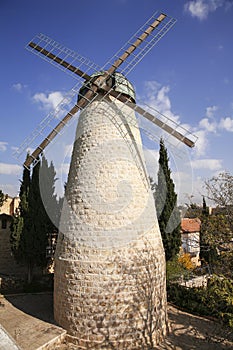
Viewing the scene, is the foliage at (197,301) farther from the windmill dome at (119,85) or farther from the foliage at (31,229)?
the foliage at (31,229)

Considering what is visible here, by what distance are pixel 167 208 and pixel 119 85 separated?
8.65 meters

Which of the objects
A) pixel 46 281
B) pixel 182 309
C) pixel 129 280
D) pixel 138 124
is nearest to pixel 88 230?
pixel 129 280

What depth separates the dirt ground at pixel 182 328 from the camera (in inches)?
296

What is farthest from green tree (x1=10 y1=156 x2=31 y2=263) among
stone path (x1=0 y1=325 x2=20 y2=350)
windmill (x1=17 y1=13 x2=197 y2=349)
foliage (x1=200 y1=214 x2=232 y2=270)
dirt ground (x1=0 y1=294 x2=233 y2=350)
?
foliage (x1=200 y1=214 x2=232 y2=270)

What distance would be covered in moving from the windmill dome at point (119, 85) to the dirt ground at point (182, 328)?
7570mm

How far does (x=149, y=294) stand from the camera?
298 inches

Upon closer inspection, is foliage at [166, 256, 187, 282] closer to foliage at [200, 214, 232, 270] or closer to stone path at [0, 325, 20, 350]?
foliage at [200, 214, 232, 270]

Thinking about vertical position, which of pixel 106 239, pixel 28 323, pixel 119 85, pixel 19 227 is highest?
pixel 119 85

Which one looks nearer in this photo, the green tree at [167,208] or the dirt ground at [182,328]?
the dirt ground at [182,328]

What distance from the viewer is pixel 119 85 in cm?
888

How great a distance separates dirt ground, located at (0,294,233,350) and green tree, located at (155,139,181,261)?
4.23m

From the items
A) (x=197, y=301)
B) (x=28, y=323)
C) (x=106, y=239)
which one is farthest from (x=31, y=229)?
(x=197, y=301)

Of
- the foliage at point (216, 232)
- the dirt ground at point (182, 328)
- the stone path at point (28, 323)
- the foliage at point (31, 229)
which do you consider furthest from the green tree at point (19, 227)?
the foliage at point (216, 232)

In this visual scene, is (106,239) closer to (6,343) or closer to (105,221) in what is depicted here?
(105,221)
